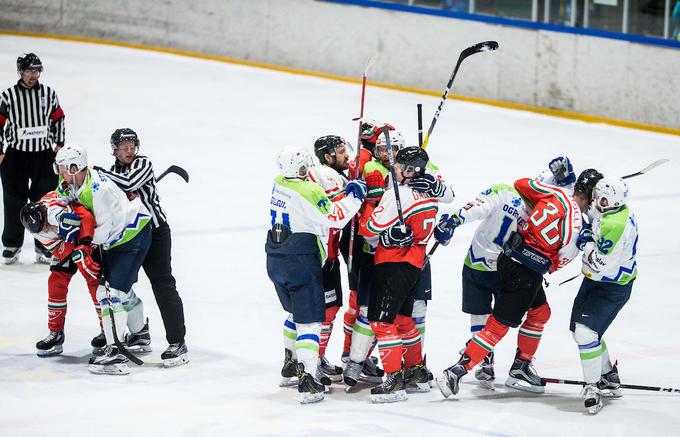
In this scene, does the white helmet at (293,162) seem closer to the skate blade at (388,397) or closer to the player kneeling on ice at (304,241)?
the player kneeling on ice at (304,241)

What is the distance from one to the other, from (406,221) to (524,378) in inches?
44.2

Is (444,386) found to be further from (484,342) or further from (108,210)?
(108,210)

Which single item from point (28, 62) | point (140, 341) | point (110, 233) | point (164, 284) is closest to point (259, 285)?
point (140, 341)

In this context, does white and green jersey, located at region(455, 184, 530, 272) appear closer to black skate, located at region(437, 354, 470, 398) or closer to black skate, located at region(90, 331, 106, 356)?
black skate, located at region(437, 354, 470, 398)

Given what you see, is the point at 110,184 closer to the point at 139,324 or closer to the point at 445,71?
the point at 139,324

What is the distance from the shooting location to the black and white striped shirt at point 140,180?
6742 mm

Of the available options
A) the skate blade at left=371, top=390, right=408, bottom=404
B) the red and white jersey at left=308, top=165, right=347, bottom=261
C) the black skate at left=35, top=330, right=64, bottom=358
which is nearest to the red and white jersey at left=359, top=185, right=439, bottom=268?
the red and white jersey at left=308, top=165, right=347, bottom=261

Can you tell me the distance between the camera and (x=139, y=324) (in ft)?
23.6

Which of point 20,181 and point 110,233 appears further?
point 20,181

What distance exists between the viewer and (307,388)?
6184mm

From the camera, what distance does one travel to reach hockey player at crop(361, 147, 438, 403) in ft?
20.3

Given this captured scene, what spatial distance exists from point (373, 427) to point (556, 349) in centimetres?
183

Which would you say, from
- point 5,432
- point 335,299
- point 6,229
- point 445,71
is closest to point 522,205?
point 335,299

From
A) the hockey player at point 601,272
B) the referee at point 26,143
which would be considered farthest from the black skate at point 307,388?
the referee at point 26,143
